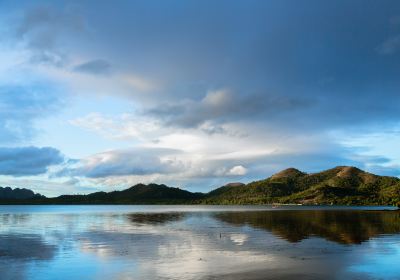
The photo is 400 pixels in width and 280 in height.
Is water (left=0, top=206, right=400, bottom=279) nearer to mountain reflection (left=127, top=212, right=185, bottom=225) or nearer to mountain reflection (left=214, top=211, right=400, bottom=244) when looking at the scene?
mountain reflection (left=214, top=211, right=400, bottom=244)

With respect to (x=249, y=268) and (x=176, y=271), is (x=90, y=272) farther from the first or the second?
(x=249, y=268)

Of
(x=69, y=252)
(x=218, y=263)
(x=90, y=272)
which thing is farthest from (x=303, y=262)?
(x=69, y=252)

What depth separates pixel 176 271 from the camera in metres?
43.3

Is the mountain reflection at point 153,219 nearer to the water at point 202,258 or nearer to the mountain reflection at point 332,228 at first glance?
the mountain reflection at point 332,228

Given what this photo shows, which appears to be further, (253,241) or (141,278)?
(253,241)

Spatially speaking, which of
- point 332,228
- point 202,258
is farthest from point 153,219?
point 202,258

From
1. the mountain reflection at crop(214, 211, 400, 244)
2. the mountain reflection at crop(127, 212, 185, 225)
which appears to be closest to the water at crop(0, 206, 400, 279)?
the mountain reflection at crop(214, 211, 400, 244)

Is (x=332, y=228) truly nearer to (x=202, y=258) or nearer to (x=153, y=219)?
(x=202, y=258)

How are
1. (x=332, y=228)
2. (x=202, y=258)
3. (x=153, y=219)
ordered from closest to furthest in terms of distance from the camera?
1. (x=202, y=258)
2. (x=332, y=228)
3. (x=153, y=219)

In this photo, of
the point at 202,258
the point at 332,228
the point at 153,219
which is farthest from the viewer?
Answer: the point at 153,219

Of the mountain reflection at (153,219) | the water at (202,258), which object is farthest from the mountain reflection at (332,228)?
the mountain reflection at (153,219)

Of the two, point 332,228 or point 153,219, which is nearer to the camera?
point 332,228

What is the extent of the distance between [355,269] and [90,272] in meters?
26.9

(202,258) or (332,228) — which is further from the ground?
(332,228)
